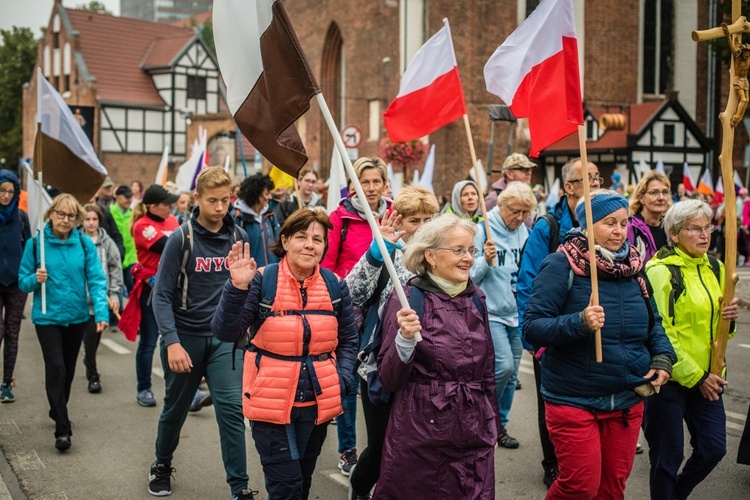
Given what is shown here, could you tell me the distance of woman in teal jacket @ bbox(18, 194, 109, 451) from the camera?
22.0 ft

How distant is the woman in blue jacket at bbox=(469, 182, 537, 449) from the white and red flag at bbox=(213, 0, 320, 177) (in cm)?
261

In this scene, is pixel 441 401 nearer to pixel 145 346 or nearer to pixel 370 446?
pixel 370 446

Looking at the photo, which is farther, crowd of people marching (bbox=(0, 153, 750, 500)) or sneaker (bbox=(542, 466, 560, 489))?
sneaker (bbox=(542, 466, 560, 489))

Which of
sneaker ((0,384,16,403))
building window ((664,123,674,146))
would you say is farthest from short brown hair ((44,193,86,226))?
building window ((664,123,674,146))

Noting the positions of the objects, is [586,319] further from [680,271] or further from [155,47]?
[155,47]

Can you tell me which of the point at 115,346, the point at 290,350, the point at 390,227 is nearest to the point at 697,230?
the point at 390,227

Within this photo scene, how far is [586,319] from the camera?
13.4 ft

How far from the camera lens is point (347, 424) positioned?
19.8 feet

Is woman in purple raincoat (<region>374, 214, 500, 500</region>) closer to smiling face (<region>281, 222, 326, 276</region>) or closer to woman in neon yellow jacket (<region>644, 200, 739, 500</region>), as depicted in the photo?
smiling face (<region>281, 222, 326, 276</region>)

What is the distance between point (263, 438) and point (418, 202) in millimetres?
1637

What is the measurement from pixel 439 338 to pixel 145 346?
505 centimetres

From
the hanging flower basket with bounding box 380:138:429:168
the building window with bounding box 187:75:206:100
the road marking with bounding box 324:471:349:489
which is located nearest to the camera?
the road marking with bounding box 324:471:349:489

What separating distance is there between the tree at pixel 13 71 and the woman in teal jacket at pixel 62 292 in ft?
208

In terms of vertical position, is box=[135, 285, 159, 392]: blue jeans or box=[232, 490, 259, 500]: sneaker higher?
box=[135, 285, 159, 392]: blue jeans
